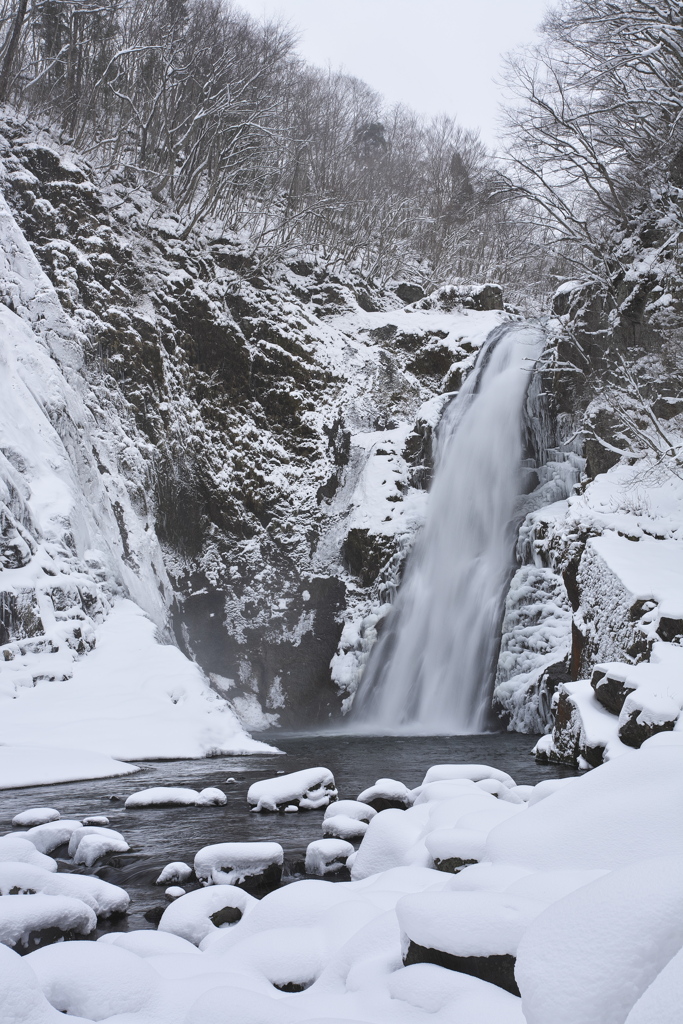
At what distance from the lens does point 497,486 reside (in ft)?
59.6

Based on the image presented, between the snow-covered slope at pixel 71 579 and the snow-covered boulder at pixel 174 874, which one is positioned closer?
the snow-covered boulder at pixel 174 874

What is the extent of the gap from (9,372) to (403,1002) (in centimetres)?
1337

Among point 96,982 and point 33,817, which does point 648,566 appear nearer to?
point 33,817

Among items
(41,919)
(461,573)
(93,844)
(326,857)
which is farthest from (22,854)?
(461,573)

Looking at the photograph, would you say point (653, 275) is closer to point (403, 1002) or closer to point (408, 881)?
point (408, 881)

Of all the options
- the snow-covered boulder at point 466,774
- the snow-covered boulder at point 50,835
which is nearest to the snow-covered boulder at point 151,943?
the snow-covered boulder at point 50,835

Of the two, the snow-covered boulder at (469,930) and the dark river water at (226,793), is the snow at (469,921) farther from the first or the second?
the dark river water at (226,793)

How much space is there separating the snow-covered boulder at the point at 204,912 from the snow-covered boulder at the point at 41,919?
47 centimetres

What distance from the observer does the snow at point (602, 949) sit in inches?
71.9

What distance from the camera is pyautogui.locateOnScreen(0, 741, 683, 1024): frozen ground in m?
1.93

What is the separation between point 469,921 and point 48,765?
718 cm

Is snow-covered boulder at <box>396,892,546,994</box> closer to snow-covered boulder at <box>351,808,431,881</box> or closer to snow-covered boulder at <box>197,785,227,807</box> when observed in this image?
snow-covered boulder at <box>351,808,431,881</box>

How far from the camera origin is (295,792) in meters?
7.53

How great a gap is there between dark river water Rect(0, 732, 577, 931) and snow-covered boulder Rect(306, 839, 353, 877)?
0.13 meters
